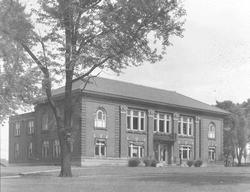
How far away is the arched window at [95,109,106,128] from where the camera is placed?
46.4 metres

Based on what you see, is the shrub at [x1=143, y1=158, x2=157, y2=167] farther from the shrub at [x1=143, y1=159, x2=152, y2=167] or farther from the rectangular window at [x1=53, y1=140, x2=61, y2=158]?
the rectangular window at [x1=53, y1=140, x2=61, y2=158]

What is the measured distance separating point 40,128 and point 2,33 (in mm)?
35737

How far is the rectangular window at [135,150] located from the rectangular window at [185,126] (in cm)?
531

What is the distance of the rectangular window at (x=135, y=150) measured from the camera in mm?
49406

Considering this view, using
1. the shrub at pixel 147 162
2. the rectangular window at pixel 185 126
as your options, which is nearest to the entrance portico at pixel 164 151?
the rectangular window at pixel 185 126

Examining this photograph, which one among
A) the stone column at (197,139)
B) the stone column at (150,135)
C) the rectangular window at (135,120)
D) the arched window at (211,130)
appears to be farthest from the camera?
the arched window at (211,130)

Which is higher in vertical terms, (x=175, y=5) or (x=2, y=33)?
(x=175, y=5)

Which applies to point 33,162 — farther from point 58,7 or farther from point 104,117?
point 58,7

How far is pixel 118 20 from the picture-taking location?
80.3 ft

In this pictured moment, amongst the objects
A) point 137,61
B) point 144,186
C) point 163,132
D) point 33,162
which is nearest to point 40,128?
point 33,162

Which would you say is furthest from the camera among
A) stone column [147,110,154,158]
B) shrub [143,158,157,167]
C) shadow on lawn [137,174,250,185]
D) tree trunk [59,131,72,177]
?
stone column [147,110,154,158]

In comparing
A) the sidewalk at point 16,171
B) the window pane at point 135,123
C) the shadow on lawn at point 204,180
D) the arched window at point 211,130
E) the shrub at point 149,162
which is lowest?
the shrub at point 149,162

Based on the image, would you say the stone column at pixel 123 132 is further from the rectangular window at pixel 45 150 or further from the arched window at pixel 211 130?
the arched window at pixel 211 130

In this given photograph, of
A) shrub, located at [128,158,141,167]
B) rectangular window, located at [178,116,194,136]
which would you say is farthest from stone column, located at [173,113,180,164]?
shrub, located at [128,158,141,167]
